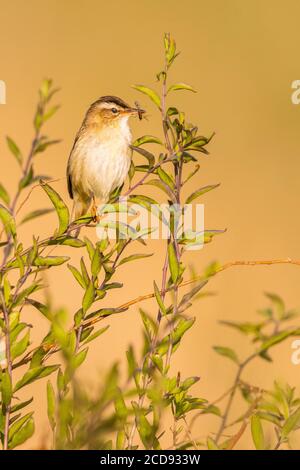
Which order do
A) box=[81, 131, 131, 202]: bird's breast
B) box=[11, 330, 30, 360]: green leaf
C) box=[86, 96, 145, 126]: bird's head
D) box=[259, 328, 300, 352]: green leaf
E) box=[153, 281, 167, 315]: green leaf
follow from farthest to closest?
1. box=[86, 96, 145, 126]: bird's head
2. box=[81, 131, 131, 202]: bird's breast
3. box=[153, 281, 167, 315]: green leaf
4. box=[11, 330, 30, 360]: green leaf
5. box=[259, 328, 300, 352]: green leaf

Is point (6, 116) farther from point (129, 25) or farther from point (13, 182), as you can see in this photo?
point (129, 25)

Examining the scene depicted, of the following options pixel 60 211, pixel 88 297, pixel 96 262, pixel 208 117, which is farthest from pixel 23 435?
pixel 208 117

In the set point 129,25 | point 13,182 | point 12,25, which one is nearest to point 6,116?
point 13,182

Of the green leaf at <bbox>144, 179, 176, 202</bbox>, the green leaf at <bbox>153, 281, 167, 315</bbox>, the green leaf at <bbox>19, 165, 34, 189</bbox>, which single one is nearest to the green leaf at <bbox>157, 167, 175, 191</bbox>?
the green leaf at <bbox>144, 179, 176, 202</bbox>

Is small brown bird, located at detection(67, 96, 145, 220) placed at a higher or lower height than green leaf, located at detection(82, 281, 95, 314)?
higher

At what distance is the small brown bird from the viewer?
13.8 ft

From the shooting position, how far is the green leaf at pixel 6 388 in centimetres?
179

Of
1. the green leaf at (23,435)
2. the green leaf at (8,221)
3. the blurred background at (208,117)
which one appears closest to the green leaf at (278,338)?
the green leaf at (23,435)

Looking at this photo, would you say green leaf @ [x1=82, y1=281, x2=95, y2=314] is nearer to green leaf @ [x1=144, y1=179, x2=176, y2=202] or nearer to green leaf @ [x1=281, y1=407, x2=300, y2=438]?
green leaf @ [x1=144, y1=179, x2=176, y2=202]

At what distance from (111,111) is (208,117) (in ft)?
10.3

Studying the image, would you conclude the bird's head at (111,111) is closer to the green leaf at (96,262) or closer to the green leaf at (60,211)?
the green leaf at (60,211)

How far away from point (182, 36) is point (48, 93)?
7.56 meters

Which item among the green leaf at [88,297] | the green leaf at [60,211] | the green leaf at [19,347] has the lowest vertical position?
the green leaf at [19,347]

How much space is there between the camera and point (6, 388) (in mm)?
1802
